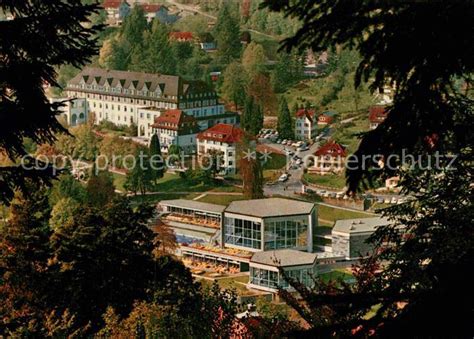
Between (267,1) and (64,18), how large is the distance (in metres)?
1.64

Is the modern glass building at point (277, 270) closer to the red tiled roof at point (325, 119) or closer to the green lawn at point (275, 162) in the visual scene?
the green lawn at point (275, 162)

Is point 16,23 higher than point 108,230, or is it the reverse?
point 16,23

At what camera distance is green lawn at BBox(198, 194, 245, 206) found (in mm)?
24922

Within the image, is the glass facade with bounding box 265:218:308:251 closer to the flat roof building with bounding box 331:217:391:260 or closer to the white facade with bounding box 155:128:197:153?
the flat roof building with bounding box 331:217:391:260

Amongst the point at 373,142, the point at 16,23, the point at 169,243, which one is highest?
the point at 16,23

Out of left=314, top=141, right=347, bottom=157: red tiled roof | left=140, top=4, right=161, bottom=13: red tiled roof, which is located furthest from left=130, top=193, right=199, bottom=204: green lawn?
left=140, top=4, right=161, bottom=13: red tiled roof

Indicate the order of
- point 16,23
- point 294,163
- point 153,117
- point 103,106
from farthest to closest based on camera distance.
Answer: point 103,106
point 153,117
point 294,163
point 16,23

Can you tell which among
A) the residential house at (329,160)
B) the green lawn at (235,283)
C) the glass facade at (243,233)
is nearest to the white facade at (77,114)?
the residential house at (329,160)

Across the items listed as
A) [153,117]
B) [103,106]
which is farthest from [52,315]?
[103,106]

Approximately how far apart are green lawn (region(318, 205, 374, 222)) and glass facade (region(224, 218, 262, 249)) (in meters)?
3.40

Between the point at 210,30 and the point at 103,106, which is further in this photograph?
the point at 210,30

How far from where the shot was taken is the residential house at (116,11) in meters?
49.6

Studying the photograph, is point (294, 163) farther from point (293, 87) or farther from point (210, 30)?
point (210, 30)

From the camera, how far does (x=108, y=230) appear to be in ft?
28.1
